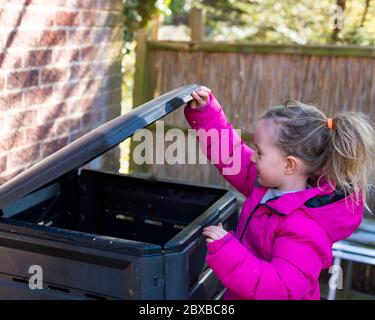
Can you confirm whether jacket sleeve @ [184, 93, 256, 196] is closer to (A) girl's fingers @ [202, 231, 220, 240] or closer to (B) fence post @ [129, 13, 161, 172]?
(A) girl's fingers @ [202, 231, 220, 240]

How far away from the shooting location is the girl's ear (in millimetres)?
1815

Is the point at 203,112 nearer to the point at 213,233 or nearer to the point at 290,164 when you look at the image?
the point at 290,164

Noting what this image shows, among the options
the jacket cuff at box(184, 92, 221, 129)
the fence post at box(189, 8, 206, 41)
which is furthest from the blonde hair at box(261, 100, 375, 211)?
the fence post at box(189, 8, 206, 41)

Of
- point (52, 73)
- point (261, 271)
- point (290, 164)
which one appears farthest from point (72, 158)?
point (52, 73)

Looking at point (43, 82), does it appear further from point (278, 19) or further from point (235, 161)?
point (278, 19)

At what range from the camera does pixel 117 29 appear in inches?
131

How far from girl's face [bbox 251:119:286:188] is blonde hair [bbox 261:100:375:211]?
2cm

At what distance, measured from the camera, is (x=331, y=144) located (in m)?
1.82

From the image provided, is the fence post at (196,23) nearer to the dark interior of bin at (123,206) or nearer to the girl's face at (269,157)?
the dark interior of bin at (123,206)

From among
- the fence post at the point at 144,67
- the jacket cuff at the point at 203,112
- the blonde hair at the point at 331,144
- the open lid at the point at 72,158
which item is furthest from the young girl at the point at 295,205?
the fence post at the point at 144,67

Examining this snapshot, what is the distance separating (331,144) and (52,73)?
1481mm

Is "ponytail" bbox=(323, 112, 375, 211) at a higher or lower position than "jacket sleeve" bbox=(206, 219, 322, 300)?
higher

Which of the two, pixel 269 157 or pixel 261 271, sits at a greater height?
pixel 269 157
